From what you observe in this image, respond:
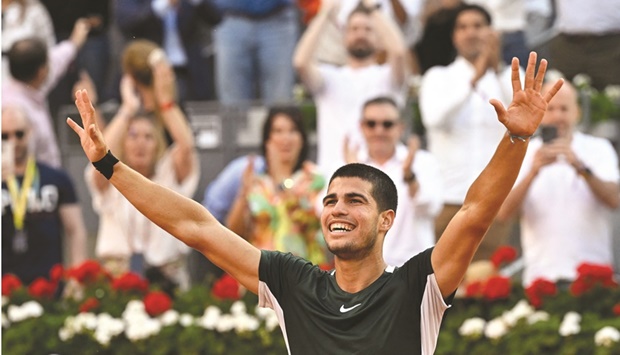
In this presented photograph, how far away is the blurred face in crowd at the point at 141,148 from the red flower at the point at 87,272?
1102mm

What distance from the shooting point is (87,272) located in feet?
33.8

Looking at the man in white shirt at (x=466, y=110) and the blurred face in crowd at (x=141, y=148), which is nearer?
the man in white shirt at (x=466, y=110)

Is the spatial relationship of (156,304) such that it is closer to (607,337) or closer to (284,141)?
(284,141)

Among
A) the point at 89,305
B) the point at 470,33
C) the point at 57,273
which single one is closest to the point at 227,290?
the point at 89,305

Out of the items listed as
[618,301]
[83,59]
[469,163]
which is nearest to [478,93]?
[469,163]

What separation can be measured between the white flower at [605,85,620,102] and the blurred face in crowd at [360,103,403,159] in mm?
2726

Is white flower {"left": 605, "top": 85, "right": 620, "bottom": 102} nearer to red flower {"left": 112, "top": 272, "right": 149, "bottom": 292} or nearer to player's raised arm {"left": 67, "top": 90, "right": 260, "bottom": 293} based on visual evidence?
red flower {"left": 112, "top": 272, "right": 149, "bottom": 292}

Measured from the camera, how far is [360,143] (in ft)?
35.7

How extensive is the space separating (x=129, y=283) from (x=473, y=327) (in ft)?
8.35

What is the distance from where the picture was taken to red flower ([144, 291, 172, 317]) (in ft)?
32.4

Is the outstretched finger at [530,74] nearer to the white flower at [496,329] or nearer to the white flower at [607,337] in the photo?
the white flower at [607,337]

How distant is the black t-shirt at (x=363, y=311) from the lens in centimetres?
602

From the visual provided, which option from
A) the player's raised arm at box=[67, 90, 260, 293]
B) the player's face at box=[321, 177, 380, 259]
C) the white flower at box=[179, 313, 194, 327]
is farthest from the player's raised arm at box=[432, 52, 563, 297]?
the white flower at box=[179, 313, 194, 327]

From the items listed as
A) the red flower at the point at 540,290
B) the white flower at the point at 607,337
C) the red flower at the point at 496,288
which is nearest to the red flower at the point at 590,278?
the red flower at the point at 540,290
